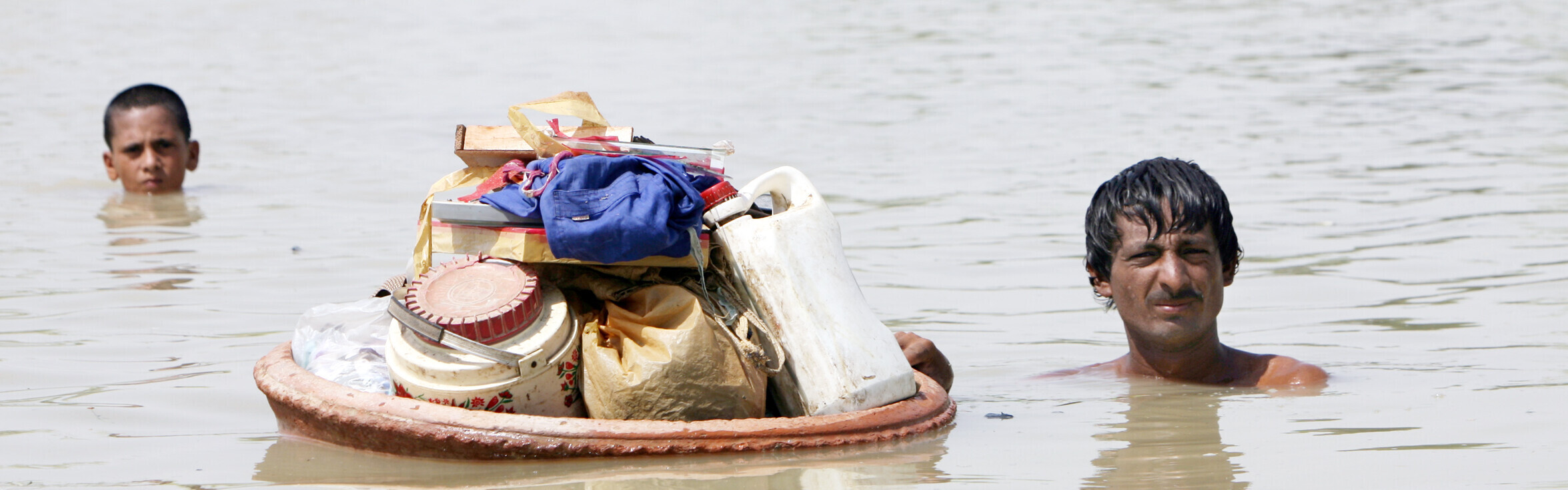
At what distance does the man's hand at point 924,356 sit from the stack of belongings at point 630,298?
0.52 meters

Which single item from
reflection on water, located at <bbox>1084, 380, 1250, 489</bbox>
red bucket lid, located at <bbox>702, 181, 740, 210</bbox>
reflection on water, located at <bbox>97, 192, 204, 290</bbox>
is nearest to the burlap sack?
red bucket lid, located at <bbox>702, 181, 740, 210</bbox>

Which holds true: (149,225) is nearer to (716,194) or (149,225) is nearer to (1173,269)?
(716,194)

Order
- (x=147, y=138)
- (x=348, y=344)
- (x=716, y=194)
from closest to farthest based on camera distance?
(x=716, y=194)
(x=348, y=344)
(x=147, y=138)

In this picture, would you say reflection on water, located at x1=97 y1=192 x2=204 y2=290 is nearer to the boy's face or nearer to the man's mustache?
the boy's face

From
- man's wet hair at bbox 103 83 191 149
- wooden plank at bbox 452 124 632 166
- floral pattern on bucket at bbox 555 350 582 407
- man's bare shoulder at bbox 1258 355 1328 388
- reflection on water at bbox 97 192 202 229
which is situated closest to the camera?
floral pattern on bucket at bbox 555 350 582 407

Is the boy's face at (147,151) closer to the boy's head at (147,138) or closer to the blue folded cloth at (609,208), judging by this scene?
the boy's head at (147,138)

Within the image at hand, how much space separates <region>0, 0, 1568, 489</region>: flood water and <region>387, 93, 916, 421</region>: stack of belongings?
177mm

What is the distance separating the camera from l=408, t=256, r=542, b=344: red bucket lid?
3.67 m

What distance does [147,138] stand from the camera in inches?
405

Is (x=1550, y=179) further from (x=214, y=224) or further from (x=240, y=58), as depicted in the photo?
(x=240, y=58)

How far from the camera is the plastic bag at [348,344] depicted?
405cm

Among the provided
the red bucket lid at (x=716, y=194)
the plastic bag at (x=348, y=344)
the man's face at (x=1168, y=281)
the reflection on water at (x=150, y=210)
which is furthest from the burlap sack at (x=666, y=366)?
the reflection on water at (x=150, y=210)

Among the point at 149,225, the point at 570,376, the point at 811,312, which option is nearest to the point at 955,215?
the point at 149,225

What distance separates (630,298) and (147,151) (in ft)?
24.3
